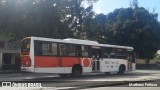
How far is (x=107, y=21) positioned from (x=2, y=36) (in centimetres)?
2364

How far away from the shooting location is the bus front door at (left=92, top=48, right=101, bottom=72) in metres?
29.9

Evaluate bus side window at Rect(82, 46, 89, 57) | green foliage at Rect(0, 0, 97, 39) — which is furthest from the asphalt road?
green foliage at Rect(0, 0, 97, 39)

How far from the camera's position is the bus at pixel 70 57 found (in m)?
24.8

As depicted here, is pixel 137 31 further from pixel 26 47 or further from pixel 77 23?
pixel 26 47

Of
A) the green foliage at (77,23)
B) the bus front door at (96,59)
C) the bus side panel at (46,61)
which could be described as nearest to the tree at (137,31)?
the green foliage at (77,23)

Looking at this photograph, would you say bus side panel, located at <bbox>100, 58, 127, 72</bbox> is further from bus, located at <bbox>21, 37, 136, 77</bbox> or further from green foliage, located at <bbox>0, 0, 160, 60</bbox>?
green foliage, located at <bbox>0, 0, 160, 60</bbox>

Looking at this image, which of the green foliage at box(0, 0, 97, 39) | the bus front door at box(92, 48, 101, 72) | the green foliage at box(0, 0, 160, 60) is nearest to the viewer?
the bus front door at box(92, 48, 101, 72)

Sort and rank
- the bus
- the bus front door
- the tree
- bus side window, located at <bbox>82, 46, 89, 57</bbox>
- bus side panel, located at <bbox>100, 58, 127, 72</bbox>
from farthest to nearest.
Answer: the tree
bus side panel, located at <bbox>100, 58, 127, 72</bbox>
the bus front door
bus side window, located at <bbox>82, 46, 89, 57</bbox>
the bus

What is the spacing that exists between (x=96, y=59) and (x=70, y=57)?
3.62 metres

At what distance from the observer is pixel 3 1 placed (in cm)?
Answer: 4188

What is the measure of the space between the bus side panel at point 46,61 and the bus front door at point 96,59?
471 centimetres

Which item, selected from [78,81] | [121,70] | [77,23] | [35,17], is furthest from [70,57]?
[77,23]

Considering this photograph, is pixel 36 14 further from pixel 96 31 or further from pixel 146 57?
pixel 146 57

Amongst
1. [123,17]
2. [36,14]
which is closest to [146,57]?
[123,17]
